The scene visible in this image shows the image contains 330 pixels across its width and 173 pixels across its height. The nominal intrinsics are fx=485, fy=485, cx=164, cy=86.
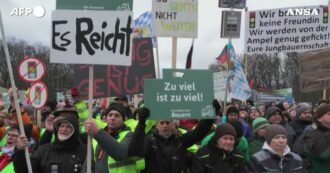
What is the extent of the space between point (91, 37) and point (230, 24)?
409 centimetres

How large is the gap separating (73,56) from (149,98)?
851mm

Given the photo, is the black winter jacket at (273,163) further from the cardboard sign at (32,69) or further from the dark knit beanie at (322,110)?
the cardboard sign at (32,69)

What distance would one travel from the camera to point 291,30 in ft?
32.6

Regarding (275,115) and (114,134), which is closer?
(114,134)

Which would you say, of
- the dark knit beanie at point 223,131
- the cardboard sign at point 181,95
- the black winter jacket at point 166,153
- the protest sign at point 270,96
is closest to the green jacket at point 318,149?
the dark knit beanie at point 223,131

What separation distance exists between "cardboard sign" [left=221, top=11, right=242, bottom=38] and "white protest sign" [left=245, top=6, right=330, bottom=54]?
1.93 metres

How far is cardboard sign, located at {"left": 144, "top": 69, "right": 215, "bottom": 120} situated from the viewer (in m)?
4.85

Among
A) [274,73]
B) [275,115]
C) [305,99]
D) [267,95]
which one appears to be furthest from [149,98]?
[274,73]

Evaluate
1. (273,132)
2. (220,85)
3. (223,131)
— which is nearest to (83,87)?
(223,131)

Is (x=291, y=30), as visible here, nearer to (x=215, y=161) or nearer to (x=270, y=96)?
(x=215, y=161)

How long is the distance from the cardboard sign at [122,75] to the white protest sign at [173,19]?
1.98 ft

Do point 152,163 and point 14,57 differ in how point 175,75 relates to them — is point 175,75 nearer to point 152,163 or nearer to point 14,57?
point 152,163

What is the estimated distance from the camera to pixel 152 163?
504 cm

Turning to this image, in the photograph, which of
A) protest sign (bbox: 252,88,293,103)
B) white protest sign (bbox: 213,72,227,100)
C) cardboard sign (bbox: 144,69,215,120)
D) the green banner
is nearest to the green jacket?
cardboard sign (bbox: 144,69,215,120)
